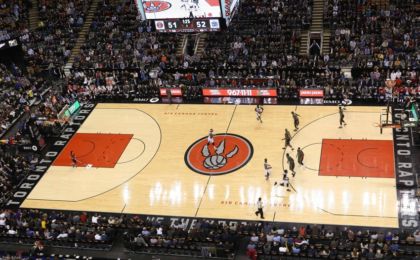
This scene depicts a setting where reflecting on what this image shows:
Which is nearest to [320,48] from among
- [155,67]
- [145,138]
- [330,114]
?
[330,114]

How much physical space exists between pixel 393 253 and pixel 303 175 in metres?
7.06

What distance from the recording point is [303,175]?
1121 inches

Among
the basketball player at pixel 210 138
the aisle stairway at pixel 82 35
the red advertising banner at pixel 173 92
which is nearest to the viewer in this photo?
the basketball player at pixel 210 138

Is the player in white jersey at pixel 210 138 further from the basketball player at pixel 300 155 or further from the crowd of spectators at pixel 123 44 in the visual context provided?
the crowd of spectators at pixel 123 44

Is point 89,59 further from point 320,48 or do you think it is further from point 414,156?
point 414,156

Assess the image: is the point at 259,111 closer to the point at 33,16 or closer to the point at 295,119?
the point at 295,119

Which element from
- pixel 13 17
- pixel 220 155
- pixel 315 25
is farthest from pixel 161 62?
pixel 13 17

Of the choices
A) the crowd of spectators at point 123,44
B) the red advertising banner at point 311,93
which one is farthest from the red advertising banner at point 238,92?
the crowd of spectators at point 123,44

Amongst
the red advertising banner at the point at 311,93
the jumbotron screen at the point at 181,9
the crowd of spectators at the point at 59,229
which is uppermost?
the jumbotron screen at the point at 181,9

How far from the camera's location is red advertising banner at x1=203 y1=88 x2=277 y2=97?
116 feet

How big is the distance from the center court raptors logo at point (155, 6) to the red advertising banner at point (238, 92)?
5765 mm

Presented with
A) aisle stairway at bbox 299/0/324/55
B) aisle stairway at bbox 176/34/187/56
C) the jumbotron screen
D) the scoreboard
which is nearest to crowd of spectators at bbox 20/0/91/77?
aisle stairway at bbox 176/34/187/56

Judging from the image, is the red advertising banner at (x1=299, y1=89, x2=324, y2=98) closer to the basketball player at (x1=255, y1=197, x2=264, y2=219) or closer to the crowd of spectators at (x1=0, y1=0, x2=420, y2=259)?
the crowd of spectators at (x1=0, y1=0, x2=420, y2=259)

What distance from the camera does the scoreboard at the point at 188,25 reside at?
110 feet
